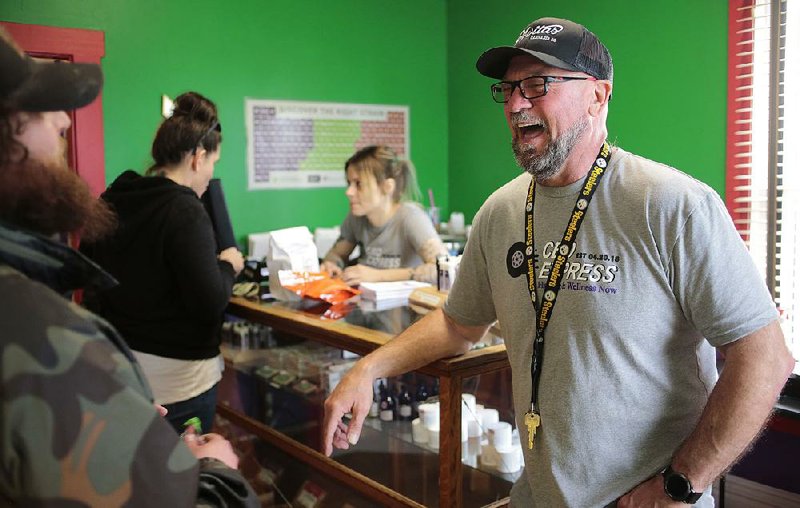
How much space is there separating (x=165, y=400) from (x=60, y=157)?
5.53 ft

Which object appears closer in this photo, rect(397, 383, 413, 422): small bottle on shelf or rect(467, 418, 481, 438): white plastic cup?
rect(467, 418, 481, 438): white plastic cup

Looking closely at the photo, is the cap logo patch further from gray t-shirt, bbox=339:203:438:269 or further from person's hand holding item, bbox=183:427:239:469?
gray t-shirt, bbox=339:203:438:269

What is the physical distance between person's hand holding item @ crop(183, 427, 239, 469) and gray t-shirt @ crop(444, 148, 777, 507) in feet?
2.19

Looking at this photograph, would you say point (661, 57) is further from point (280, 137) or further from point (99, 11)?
point (99, 11)

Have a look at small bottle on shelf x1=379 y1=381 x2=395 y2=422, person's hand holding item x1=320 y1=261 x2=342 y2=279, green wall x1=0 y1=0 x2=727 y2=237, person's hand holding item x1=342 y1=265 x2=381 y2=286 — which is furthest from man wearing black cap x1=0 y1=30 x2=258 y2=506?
green wall x1=0 y1=0 x2=727 y2=237

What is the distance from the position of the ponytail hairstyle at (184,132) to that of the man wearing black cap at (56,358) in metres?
1.57

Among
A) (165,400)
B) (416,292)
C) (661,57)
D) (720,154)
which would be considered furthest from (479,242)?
(661,57)

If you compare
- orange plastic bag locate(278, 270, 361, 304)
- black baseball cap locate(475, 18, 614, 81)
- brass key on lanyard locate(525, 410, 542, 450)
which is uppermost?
black baseball cap locate(475, 18, 614, 81)

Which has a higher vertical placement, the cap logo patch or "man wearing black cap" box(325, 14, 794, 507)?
the cap logo patch

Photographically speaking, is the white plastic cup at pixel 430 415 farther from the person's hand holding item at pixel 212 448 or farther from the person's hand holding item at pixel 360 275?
the person's hand holding item at pixel 212 448

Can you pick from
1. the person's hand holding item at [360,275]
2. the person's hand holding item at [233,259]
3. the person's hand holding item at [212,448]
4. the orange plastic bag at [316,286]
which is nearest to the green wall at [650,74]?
the person's hand holding item at [360,275]

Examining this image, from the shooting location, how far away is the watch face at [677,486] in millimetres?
1397

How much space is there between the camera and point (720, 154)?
149 inches

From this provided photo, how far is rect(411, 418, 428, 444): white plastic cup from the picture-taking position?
2.46m
